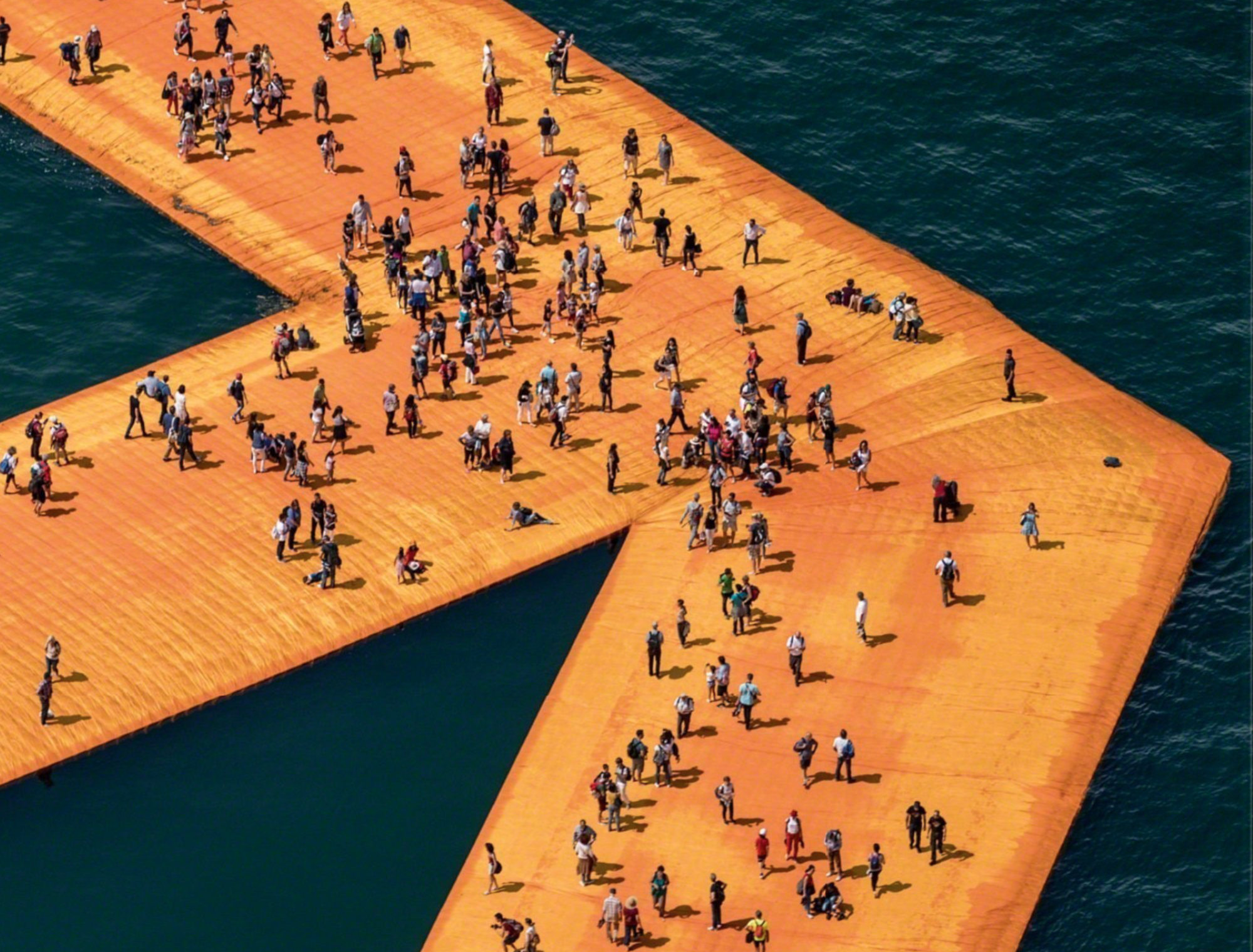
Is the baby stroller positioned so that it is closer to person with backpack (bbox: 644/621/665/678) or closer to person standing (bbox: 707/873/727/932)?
person with backpack (bbox: 644/621/665/678)

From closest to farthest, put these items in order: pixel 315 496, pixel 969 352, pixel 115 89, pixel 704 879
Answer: pixel 704 879, pixel 315 496, pixel 969 352, pixel 115 89

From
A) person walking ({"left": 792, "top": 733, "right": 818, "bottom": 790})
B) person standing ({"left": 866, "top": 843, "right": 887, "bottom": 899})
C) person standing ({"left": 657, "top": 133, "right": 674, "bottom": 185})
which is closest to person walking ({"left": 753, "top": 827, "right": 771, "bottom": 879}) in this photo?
person walking ({"left": 792, "top": 733, "right": 818, "bottom": 790})

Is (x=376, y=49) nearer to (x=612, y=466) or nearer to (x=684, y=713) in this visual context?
(x=612, y=466)

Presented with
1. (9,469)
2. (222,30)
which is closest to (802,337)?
(9,469)

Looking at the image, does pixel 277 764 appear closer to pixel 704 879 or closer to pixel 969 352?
Answer: pixel 704 879

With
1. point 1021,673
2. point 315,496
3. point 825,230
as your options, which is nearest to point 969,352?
point 825,230

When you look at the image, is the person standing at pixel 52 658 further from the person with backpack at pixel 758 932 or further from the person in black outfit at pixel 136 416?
the person with backpack at pixel 758 932

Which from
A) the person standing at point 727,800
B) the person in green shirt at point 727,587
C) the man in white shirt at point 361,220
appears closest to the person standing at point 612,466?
the person in green shirt at point 727,587
